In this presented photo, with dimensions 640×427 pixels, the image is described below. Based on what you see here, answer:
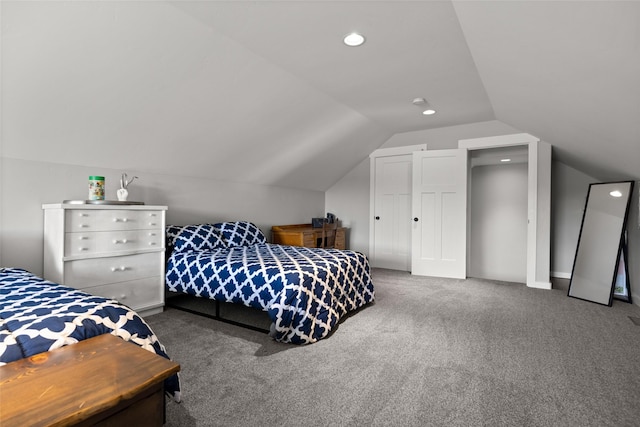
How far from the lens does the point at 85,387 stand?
0.87 m

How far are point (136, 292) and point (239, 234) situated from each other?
1344mm

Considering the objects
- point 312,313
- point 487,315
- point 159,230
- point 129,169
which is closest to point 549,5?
point 312,313

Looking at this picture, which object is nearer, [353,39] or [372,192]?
[353,39]

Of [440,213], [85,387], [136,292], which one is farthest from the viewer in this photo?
[440,213]

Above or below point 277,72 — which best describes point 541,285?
below

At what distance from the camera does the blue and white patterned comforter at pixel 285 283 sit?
7.92ft

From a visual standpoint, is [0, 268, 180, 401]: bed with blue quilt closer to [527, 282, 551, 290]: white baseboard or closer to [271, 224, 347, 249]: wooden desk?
[271, 224, 347, 249]: wooden desk

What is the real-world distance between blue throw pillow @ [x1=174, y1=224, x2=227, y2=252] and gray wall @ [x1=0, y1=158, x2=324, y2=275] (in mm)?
460

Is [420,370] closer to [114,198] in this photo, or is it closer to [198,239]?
[198,239]

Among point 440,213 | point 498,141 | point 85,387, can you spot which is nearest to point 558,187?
point 498,141

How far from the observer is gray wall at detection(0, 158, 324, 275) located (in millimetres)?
2551

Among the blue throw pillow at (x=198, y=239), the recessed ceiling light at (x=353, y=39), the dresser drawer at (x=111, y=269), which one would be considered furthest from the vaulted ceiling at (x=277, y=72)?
the dresser drawer at (x=111, y=269)

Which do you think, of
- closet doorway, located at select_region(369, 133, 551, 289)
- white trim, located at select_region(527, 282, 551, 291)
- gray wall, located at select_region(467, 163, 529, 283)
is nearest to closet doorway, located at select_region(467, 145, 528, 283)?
gray wall, located at select_region(467, 163, 529, 283)

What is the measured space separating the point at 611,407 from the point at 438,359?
867mm
